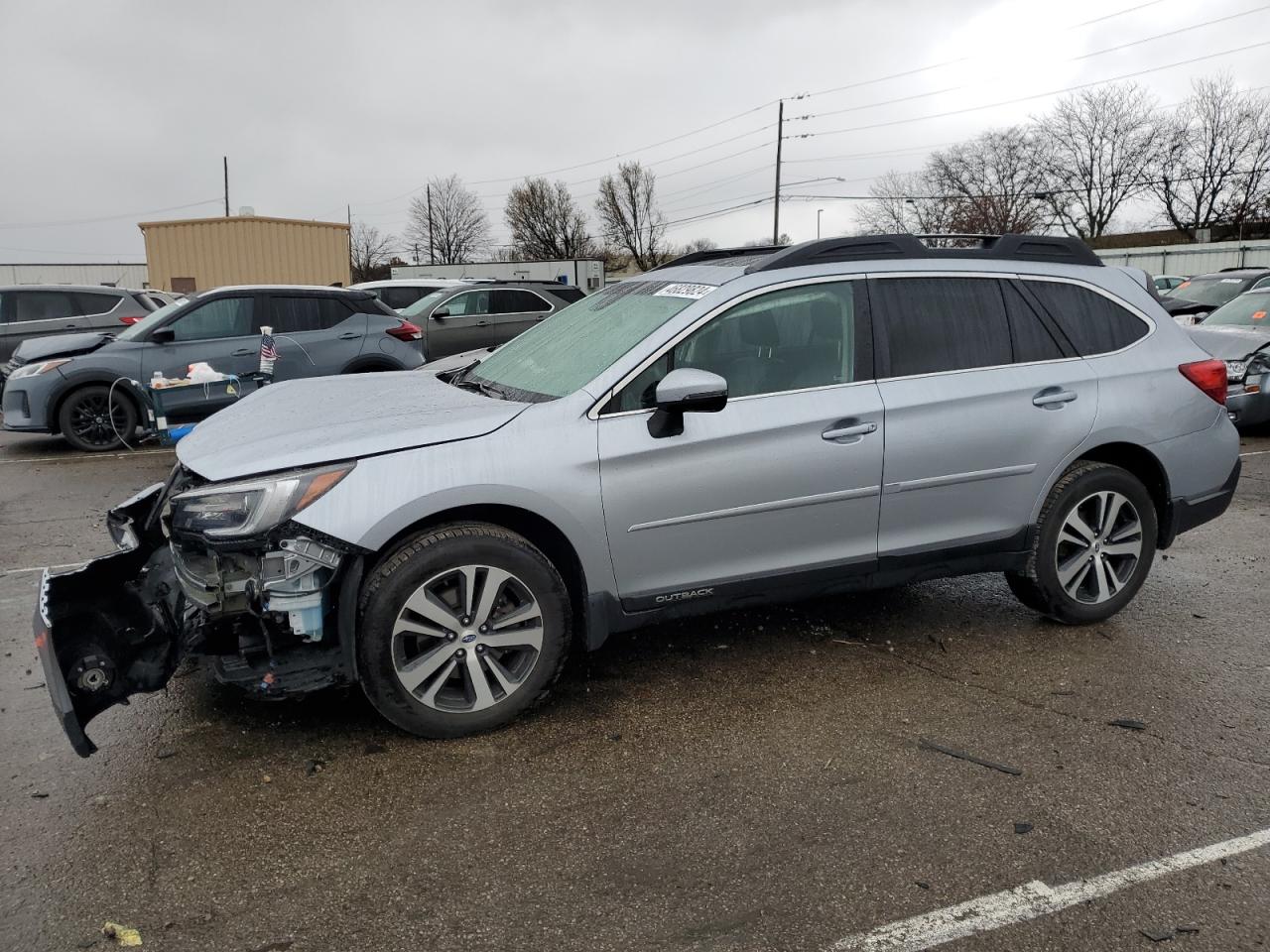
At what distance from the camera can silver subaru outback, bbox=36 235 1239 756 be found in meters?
3.32

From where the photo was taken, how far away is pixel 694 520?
3.74 metres

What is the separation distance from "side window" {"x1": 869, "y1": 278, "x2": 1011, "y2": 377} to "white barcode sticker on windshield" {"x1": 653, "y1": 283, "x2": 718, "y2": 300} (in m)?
0.75

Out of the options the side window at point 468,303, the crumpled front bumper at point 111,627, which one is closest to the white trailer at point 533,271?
the side window at point 468,303

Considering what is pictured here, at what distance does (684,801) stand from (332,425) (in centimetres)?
183

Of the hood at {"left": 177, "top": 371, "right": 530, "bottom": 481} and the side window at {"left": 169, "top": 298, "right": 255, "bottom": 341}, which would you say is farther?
the side window at {"left": 169, "top": 298, "right": 255, "bottom": 341}

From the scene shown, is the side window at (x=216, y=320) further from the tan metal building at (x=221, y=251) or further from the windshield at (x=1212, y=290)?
the tan metal building at (x=221, y=251)

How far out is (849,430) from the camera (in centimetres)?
397

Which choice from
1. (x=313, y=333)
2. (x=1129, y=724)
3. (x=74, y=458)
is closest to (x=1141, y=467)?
(x=1129, y=724)

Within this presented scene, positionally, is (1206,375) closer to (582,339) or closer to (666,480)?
(666,480)

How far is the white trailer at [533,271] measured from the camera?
39656mm

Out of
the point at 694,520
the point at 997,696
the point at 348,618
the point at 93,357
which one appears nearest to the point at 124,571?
the point at 348,618

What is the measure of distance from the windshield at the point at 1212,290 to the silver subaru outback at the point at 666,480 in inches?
470

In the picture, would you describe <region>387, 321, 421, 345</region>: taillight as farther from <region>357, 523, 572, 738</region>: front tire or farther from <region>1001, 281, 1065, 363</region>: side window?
<region>357, 523, 572, 738</region>: front tire

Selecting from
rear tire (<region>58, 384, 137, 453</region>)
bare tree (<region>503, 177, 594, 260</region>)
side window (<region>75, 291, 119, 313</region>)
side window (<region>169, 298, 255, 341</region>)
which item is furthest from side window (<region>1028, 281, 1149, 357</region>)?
bare tree (<region>503, 177, 594, 260</region>)
